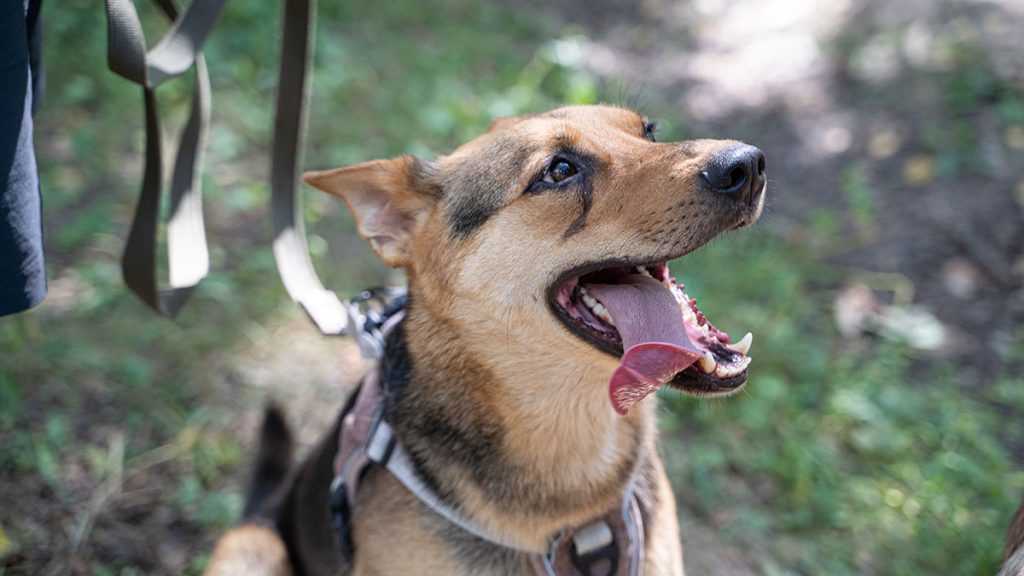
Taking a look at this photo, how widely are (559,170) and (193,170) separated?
4.95 ft

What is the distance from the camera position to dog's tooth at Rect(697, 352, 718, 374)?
2357mm

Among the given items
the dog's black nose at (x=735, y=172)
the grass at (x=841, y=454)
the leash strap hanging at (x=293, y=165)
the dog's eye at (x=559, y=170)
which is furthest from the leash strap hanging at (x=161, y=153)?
the grass at (x=841, y=454)

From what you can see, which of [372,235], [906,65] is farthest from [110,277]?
[906,65]

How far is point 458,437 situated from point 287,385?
214 cm

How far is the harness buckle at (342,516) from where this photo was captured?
2848 mm

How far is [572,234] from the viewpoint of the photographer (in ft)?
8.39

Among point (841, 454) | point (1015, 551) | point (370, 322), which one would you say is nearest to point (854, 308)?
point (841, 454)

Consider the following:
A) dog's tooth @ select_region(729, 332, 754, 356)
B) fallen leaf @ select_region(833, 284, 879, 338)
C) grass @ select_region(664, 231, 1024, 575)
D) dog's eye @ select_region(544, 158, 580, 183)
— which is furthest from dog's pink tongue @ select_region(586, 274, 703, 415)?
fallen leaf @ select_region(833, 284, 879, 338)

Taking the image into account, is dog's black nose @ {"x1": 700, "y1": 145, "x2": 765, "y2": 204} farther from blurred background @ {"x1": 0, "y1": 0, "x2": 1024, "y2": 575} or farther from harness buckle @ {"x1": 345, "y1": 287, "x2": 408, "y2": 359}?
harness buckle @ {"x1": 345, "y1": 287, "x2": 408, "y2": 359}

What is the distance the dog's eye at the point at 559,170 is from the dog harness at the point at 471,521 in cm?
100

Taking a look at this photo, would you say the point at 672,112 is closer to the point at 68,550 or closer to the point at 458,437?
the point at 458,437

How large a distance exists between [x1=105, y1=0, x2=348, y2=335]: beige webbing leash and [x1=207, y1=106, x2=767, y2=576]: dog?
51cm

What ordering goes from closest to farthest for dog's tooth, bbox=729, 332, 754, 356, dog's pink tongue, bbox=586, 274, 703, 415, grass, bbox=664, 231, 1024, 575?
1. dog's pink tongue, bbox=586, 274, 703, 415
2. dog's tooth, bbox=729, 332, 754, 356
3. grass, bbox=664, 231, 1024, 575

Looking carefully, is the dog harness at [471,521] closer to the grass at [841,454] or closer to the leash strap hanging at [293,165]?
the leash strap hanging at [293,165]
